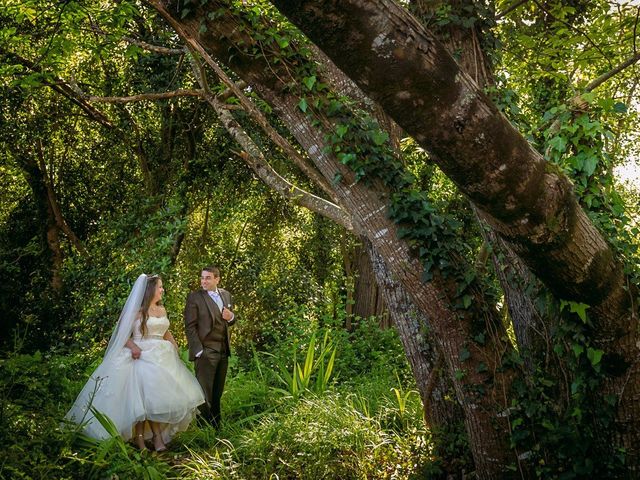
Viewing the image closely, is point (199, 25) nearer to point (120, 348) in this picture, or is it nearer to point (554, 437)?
point (554, 437)

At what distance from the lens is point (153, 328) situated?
739 cm

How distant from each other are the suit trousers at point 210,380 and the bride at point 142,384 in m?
0.24

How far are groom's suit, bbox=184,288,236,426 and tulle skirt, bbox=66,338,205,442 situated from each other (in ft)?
0.97

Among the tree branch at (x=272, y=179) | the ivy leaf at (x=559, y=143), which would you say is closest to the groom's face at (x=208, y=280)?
the tree branch at (x=272, y=179)

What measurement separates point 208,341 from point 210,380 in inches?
16.7

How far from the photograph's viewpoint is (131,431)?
6742 millimetres

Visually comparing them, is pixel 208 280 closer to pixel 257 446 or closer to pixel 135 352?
pixel 135 352

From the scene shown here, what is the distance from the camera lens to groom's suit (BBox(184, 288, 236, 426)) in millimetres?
7574

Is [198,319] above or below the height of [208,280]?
below

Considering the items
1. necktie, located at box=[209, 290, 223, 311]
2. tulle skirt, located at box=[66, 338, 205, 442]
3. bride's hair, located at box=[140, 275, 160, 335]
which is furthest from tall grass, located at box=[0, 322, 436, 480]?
necktie, located at box=[209, 290, 223, 311]

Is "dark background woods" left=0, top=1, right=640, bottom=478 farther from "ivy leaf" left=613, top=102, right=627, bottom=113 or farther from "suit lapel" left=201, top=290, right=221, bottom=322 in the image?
"suit lapel" left=201, top=290, right=221, bottom=322

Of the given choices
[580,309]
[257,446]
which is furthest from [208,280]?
[580,309]

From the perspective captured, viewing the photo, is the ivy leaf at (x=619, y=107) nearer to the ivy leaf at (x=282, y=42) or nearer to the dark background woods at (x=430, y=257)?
the dark background woods at (x=430, y=257)

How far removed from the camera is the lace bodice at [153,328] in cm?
729
